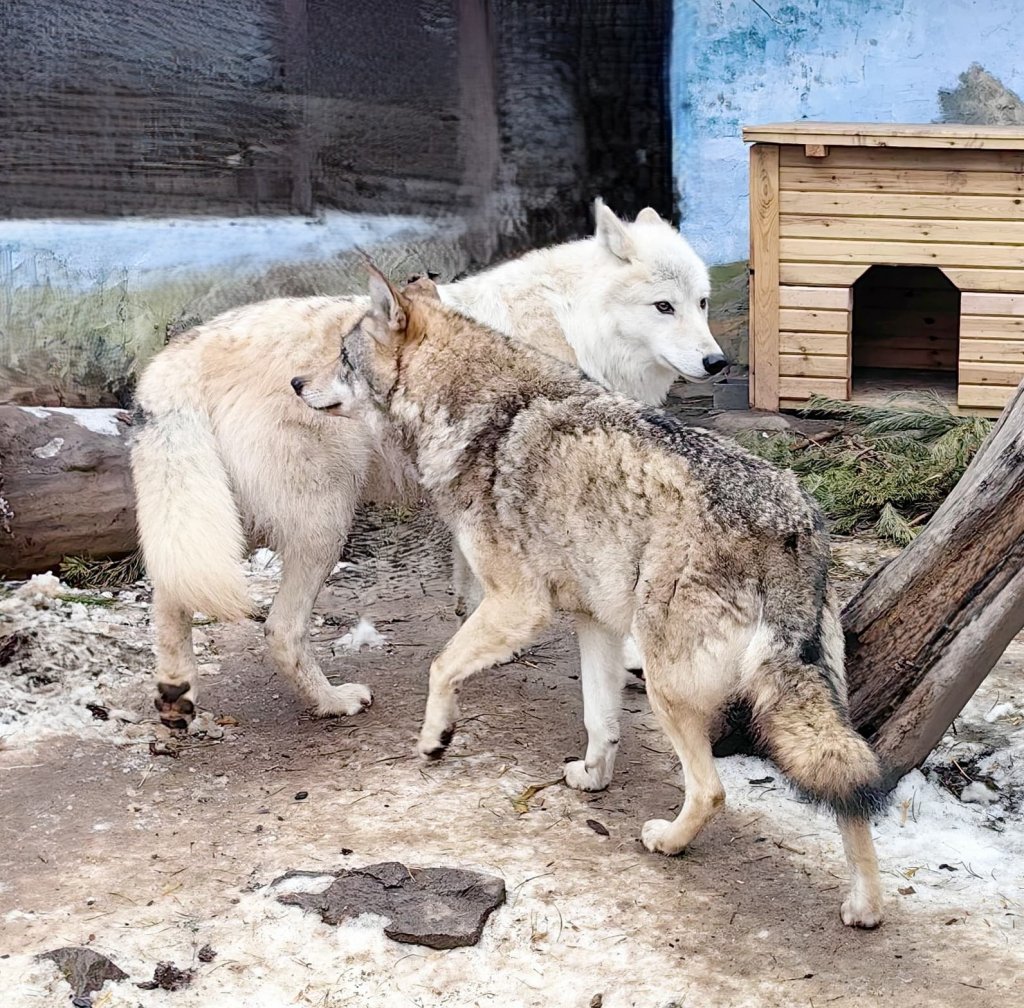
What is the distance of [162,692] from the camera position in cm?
465

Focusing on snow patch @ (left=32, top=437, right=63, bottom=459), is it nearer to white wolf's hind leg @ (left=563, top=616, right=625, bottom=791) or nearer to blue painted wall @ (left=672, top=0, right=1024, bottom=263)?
white wolf's hind leg @ (left=563, top=616, right=625, bottom=791)

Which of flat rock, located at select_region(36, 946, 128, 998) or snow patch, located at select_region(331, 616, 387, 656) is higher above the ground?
flat rock, located at select_region(36, 946, 128, 998)

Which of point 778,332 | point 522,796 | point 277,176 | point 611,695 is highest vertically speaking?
point 277,176

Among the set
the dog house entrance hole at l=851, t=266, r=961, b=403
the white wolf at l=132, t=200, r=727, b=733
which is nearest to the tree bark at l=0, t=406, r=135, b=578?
the white wolf at l=132, t=200, r=727, b=733

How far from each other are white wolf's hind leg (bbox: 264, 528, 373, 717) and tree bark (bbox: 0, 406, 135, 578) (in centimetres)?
175

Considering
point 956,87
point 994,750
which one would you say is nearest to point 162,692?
point 994,750

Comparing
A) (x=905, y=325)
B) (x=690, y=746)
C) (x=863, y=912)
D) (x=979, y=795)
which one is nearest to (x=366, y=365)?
(x=690, y=746)

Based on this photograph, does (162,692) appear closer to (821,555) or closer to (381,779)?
(381,779)

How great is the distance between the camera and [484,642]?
403 cm

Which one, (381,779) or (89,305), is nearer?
(381,779)

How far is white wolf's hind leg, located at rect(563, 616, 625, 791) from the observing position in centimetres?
426

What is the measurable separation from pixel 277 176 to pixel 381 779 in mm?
4719

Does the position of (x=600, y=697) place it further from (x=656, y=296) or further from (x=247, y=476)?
(x=656, y=296)

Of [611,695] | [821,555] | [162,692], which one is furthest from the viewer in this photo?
[162,692]
